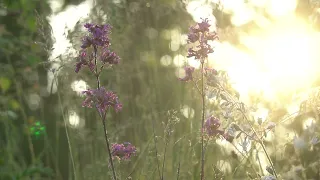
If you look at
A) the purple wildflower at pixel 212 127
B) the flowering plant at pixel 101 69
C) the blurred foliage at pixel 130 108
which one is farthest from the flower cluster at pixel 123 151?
the blurred foliage at pixel 130 108

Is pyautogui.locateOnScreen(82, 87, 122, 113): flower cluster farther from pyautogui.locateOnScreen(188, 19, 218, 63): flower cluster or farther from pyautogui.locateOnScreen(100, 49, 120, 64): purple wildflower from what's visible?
pyautogui.locateOnScreen(188, 19, 218, 63): flower cluster

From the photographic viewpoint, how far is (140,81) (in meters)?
4.15

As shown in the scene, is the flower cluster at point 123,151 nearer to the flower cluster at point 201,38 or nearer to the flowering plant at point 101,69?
the flowering plant at point 101,69

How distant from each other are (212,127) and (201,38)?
38 centimetres

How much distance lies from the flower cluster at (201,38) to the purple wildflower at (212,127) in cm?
25

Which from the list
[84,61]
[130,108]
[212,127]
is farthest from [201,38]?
[130,108]

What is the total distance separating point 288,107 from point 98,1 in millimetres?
1816

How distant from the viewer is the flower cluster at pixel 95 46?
195 centimetres

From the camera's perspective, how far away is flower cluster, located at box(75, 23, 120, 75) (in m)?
1.95

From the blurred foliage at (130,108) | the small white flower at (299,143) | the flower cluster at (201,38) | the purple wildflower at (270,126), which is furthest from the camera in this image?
the blurred foliage at (130,108)

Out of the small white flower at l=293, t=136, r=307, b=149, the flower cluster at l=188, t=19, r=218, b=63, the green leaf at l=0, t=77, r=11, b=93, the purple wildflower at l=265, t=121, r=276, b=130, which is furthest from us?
the green leaf at l=0, t=77, r=11, b=93

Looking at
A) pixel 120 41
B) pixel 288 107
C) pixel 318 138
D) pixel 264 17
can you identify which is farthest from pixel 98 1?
pixel 318 138

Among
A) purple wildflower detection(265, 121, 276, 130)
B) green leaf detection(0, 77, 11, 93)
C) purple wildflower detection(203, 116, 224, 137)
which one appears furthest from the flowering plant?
green leaf detection(0, 77, 11, 93)

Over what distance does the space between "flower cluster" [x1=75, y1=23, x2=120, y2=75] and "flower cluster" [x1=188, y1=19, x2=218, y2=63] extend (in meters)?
0.33
